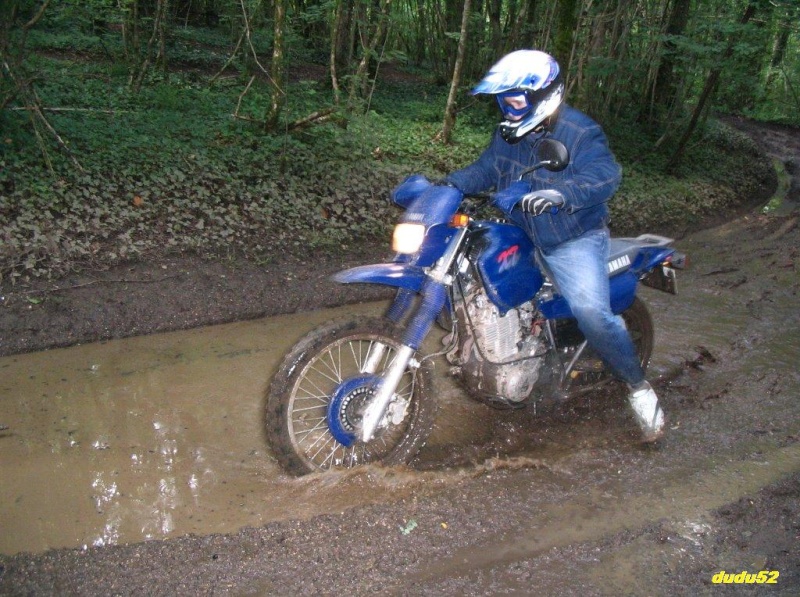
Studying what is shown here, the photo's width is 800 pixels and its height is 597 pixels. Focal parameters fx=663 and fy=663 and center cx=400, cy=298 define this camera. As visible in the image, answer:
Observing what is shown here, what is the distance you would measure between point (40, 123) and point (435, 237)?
6266 millimetres

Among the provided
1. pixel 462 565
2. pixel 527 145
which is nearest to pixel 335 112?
pixel 527 145

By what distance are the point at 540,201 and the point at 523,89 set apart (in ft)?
2.26

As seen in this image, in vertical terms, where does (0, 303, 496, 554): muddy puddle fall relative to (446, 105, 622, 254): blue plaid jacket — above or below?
below

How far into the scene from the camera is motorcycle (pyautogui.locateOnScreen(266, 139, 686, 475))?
347 cm

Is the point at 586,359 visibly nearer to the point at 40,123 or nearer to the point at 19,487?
the point at 19,487

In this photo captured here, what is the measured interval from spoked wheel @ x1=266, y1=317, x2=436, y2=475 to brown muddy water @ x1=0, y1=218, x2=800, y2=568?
0.16m

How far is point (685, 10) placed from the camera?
15234 mm

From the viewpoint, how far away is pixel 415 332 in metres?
3.58

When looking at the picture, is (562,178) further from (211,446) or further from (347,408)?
(211,446)

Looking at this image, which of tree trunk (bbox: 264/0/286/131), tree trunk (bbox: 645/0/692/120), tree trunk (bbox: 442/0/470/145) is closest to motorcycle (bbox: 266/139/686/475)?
tree trunk (bbox: 264/0/286/131)

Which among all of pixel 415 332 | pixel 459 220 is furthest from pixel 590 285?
pixel 415 332

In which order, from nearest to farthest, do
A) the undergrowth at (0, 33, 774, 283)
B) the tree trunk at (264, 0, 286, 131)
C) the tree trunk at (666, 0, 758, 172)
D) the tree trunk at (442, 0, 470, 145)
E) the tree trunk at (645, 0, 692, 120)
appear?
the undergrowth at (0, 33, 774, 283) < the tree trunk at (264, 0, 286, 131) < the tree trunk at (442, 0, 470, 145) < the tree trunk at (666, 0, 758, 172) < the tree trunk at (645, 0, 692, 120)

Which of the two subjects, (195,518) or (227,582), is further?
(195,518)

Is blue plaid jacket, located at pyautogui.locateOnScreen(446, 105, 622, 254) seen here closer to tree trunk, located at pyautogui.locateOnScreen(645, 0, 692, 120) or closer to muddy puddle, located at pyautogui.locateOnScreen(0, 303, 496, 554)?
muddy puddle, located at pyautogui.locateOnScreen(0, 303, 496, 554)
